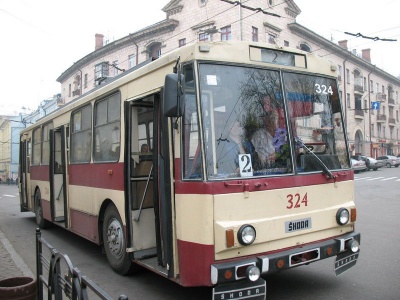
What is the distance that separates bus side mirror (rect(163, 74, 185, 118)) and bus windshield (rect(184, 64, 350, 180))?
7.2 inches

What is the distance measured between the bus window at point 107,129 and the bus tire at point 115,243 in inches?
33.7

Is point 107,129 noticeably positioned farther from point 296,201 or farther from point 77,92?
point 77,92

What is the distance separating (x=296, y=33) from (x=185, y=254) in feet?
120

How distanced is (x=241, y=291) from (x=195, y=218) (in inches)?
33.9

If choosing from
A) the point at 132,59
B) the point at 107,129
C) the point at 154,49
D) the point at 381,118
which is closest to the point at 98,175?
the point at 107,129

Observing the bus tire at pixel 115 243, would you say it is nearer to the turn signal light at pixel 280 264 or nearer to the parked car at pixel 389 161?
the turn signal light at pixel 280 264

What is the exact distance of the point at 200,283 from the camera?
410 cm

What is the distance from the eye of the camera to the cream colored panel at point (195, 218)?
4020mm

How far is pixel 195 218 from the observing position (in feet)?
13.6

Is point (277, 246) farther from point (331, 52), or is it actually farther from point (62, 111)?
point (331, 52)

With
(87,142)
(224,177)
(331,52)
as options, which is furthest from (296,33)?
(224,177)

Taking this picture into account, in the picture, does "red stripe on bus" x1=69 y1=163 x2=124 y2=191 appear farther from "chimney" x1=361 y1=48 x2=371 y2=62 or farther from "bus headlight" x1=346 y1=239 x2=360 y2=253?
"chimney" x1=361 y1=48 x2=371 y2=62

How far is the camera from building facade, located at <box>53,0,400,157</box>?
31938 mm

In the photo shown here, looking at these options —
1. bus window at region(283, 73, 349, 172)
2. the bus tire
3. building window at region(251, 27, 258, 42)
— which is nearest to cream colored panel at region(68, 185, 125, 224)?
the bus tire
